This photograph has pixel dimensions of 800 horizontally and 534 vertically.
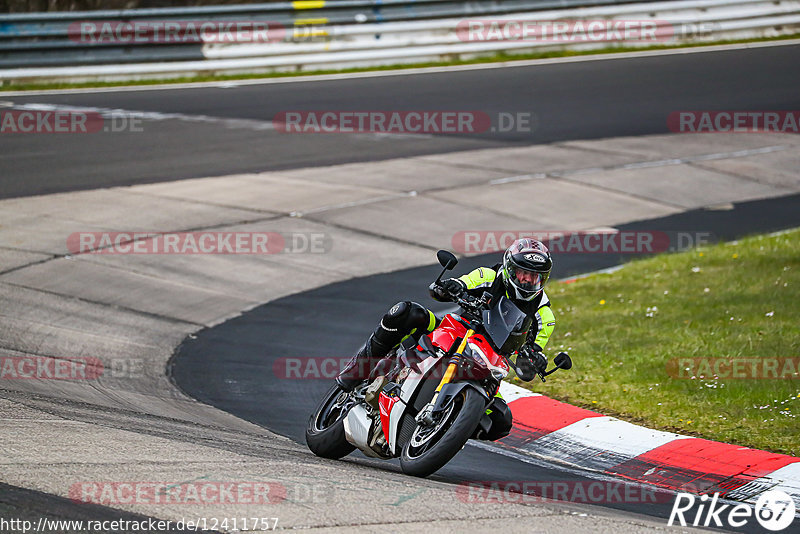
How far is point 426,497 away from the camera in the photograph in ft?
19.4

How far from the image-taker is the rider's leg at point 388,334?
719cm

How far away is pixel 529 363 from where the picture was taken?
6699 millimetres

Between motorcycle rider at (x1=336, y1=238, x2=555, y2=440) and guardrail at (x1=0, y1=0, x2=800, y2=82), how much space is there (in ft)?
58.7

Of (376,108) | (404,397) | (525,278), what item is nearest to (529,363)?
(525,278)

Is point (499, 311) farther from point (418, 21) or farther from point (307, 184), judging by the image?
→ point (418, 21)

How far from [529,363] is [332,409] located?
1.68 metres

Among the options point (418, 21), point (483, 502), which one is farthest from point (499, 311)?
point (418, 21)

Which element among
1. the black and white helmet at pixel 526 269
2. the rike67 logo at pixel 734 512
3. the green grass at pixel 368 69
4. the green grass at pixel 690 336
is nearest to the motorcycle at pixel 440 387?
the black and white helmet at pixel 526 269

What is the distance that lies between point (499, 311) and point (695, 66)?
20.0 meters

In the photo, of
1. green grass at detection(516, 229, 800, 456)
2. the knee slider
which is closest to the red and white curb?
green grass at detection(516, 229, 800, 456)

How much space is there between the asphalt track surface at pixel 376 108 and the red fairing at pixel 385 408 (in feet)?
34.0

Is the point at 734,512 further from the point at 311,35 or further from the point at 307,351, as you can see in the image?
the point at 311,35

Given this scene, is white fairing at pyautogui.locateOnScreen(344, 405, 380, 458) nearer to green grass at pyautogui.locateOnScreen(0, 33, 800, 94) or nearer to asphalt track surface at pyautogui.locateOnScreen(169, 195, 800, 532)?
asphalt track surface at pyautogui.locateOnScreen(169, 195, 800, 532)

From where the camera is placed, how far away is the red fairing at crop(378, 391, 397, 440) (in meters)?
6.98
